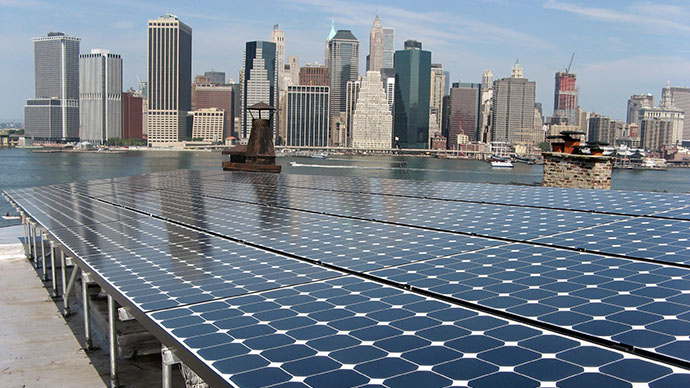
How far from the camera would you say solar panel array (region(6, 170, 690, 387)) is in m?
5.72

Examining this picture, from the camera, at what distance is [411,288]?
27.8 ft

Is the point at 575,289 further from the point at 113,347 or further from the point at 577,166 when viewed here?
the point at 577,166

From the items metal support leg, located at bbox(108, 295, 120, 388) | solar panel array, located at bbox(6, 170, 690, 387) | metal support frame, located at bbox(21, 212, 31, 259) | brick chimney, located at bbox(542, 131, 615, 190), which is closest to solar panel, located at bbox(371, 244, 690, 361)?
solar panel array, located at bbox(6, 170, 690, 387)

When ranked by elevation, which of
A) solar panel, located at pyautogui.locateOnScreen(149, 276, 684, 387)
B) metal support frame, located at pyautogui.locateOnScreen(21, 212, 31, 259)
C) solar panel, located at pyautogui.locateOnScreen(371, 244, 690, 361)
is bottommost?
metal support frame, located at pyautogui.locateOnScreen(21, 212, 31, 259)

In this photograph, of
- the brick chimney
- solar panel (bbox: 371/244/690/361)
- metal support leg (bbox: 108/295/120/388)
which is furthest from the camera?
the brick chimney

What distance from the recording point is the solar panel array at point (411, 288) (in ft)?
18.8

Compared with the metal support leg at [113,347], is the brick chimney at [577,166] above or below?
above

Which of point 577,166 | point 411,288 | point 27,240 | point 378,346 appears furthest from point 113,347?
point 577,166

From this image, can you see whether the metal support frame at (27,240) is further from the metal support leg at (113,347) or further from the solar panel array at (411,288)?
the metal support leg at (113,347)

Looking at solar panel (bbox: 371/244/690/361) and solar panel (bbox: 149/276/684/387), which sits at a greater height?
solar panel (bbox: 371/244/690/361)

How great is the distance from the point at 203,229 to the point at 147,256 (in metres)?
3.01

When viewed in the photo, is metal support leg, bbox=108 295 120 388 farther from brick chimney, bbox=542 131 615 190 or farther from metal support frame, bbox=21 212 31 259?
brick chimney, bbox=542 131 615 190

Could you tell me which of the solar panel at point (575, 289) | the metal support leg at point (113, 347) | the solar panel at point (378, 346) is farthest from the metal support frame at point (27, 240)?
the solar panel at point (575, 289)

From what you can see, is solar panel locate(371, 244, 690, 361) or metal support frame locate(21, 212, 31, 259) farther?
metal support frame locate(21, 212, 31, 259)
